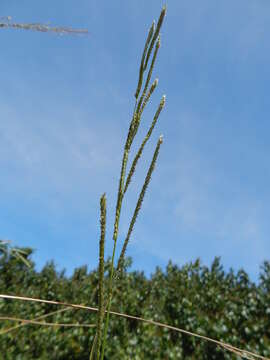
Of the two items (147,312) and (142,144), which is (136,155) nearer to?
(142,144)

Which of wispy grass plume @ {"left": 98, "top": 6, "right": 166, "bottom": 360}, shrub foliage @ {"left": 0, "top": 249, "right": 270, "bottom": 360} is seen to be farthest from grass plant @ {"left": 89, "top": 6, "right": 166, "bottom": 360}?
shrub foliage @ {"left": 0, "top": 249, "right": 270, "bottom": 360}

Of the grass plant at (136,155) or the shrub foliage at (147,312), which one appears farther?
the shrub foliage at (147,312)

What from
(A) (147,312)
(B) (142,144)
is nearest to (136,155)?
(B) (142,144)

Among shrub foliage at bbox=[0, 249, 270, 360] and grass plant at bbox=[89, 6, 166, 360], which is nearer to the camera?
grass plant at bbox=[89, 6, 166, 360]

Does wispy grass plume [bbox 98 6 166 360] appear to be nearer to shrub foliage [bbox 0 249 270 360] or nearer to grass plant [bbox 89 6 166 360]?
grass plant [bbox 89 6 166 360]

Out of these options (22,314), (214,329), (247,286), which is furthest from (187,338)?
(22,314)

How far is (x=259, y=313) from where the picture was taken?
4.64 metres

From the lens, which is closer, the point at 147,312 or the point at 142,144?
the point at 142,144

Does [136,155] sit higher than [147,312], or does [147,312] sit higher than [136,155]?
[147,312]

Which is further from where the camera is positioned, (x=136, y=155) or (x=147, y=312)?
(x=147, y=312)

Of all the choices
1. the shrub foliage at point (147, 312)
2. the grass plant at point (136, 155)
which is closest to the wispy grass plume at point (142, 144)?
the grass plant at point (136, 155)

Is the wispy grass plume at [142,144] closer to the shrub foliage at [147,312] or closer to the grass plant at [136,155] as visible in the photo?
the grass plant at [136,155]

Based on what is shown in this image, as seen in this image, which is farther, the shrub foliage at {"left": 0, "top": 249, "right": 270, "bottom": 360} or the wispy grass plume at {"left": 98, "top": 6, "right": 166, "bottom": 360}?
the shrub foliage at {"left": 0, "top": 249, "right": 270, "bottom": 360}

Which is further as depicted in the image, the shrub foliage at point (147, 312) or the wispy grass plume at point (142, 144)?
the shrub foliage at point (147, 312)
